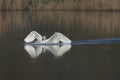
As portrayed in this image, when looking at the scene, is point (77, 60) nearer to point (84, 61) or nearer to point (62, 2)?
point (84, 61)

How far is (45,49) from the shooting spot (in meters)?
25.4

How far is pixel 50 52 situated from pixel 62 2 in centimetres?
4395

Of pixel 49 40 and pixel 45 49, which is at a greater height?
pixel 49 40

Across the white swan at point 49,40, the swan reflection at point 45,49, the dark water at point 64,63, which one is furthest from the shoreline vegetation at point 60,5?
the dark water at point 64,63

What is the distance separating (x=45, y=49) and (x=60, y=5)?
4355 centimetres

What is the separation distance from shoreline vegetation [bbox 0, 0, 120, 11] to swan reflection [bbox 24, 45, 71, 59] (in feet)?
126

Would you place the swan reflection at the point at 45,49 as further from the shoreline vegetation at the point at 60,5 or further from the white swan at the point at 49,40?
the shoreline vegetation at the point at 60,5

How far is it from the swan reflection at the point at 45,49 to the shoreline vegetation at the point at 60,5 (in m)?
38.3

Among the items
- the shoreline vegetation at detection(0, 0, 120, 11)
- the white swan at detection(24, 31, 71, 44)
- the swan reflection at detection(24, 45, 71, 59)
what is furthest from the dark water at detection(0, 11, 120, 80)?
the shoreline vegetation at detection(0, 0, 120, 11)

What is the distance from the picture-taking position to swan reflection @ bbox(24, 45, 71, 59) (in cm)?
2364

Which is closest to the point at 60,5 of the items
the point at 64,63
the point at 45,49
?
the point at 45,49

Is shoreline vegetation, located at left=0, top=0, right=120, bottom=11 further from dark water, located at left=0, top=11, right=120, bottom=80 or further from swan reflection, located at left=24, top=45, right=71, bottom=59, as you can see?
dark water, located at left=0, top=11, right=120, bottom=80

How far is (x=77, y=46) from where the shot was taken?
2619cm

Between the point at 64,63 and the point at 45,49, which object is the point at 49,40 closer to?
the point at 45,49
